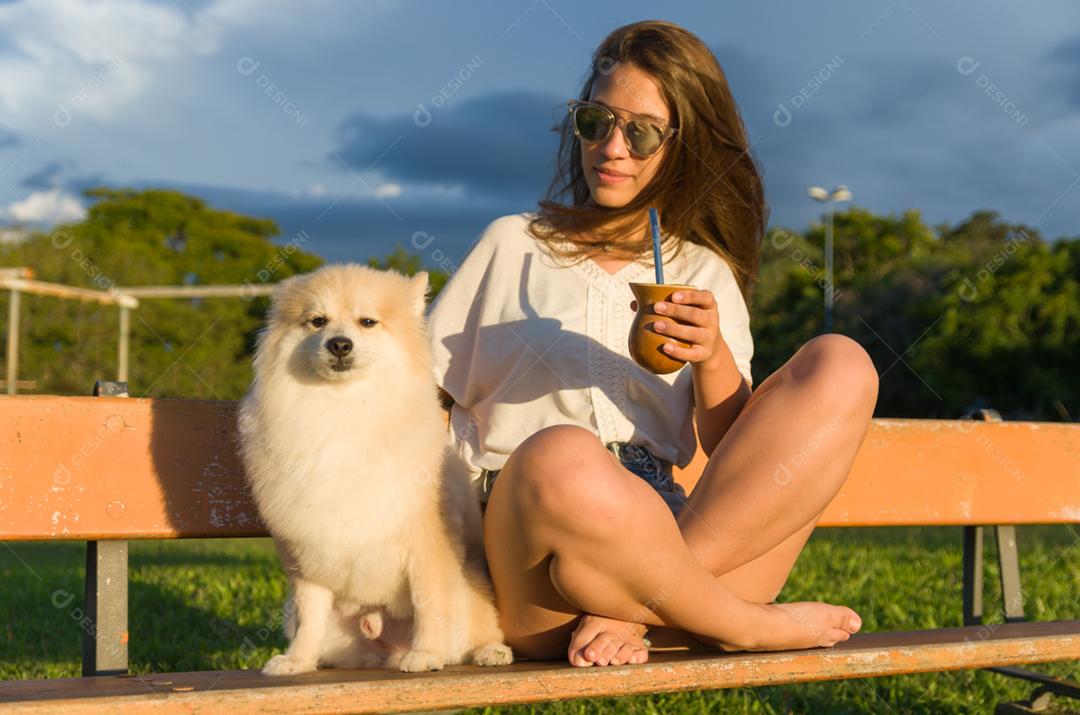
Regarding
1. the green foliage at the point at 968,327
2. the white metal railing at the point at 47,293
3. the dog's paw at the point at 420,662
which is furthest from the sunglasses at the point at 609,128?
the green foliage at the point at 968,327

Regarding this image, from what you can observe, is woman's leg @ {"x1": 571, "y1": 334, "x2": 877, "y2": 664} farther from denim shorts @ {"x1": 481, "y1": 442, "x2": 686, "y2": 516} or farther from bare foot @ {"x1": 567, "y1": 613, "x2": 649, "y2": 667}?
denim shorts @ {"x1": 481, "y1": 442, "x2": 686, "y2": 516}

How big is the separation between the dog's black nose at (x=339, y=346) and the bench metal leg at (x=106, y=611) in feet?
2.90

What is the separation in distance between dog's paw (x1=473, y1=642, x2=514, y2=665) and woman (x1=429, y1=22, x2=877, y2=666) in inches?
3.6

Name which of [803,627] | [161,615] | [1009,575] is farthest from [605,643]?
A: [161,615]

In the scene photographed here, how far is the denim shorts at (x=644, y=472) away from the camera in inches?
111

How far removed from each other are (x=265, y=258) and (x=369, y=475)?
6229 cm

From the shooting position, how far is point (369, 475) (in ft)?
7.67

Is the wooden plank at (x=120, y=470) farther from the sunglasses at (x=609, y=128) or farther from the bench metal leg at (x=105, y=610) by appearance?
the sunglasses at (x=609, y=128)

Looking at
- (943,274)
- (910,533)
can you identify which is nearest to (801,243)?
(943,274)

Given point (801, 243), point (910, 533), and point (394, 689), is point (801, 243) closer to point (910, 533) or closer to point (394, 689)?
point (910, 533)

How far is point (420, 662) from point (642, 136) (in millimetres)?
1584

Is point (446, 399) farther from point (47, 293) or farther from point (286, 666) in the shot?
point (47, 293)

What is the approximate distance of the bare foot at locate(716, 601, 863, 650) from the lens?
245 centimetres

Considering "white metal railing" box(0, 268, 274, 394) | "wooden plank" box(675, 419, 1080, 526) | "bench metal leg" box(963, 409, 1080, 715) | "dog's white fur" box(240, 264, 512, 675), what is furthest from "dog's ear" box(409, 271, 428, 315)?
"white metal railing" box(0, 268, 274, 394)
